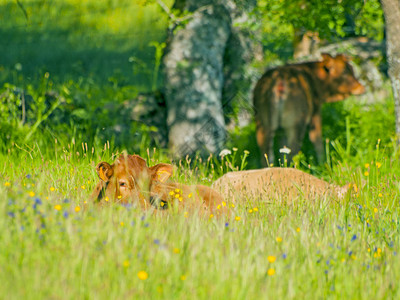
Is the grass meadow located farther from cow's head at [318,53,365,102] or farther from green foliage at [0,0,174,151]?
cow's head at [318,53,365,102]

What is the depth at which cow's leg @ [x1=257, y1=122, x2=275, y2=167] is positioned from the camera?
8.26m

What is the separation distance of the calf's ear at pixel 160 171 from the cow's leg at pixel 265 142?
Answer: 4003mm

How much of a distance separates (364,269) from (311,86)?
5.77 m

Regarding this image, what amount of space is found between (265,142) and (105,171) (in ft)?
14.6

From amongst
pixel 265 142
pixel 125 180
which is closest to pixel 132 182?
pixel 125 180

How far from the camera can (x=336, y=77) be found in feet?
30.5

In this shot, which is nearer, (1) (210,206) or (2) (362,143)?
(1) (210,206)

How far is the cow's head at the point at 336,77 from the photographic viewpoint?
30.5ft

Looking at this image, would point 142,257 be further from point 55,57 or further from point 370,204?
point 55,57

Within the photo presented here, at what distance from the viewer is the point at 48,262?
9.34ft

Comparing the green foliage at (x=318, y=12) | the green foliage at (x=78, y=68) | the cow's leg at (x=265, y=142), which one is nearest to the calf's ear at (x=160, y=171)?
the green foliage at (x=78, y=68)

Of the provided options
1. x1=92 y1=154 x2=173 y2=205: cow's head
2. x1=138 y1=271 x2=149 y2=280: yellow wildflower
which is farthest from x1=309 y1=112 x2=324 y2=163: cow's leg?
x1=138 y1=271 x2=149 y2=280: yellow wildflower

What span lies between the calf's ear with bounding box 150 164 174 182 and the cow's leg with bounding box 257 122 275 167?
4003 mm

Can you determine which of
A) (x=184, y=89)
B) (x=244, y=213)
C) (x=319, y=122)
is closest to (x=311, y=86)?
(x=319, y=122)
